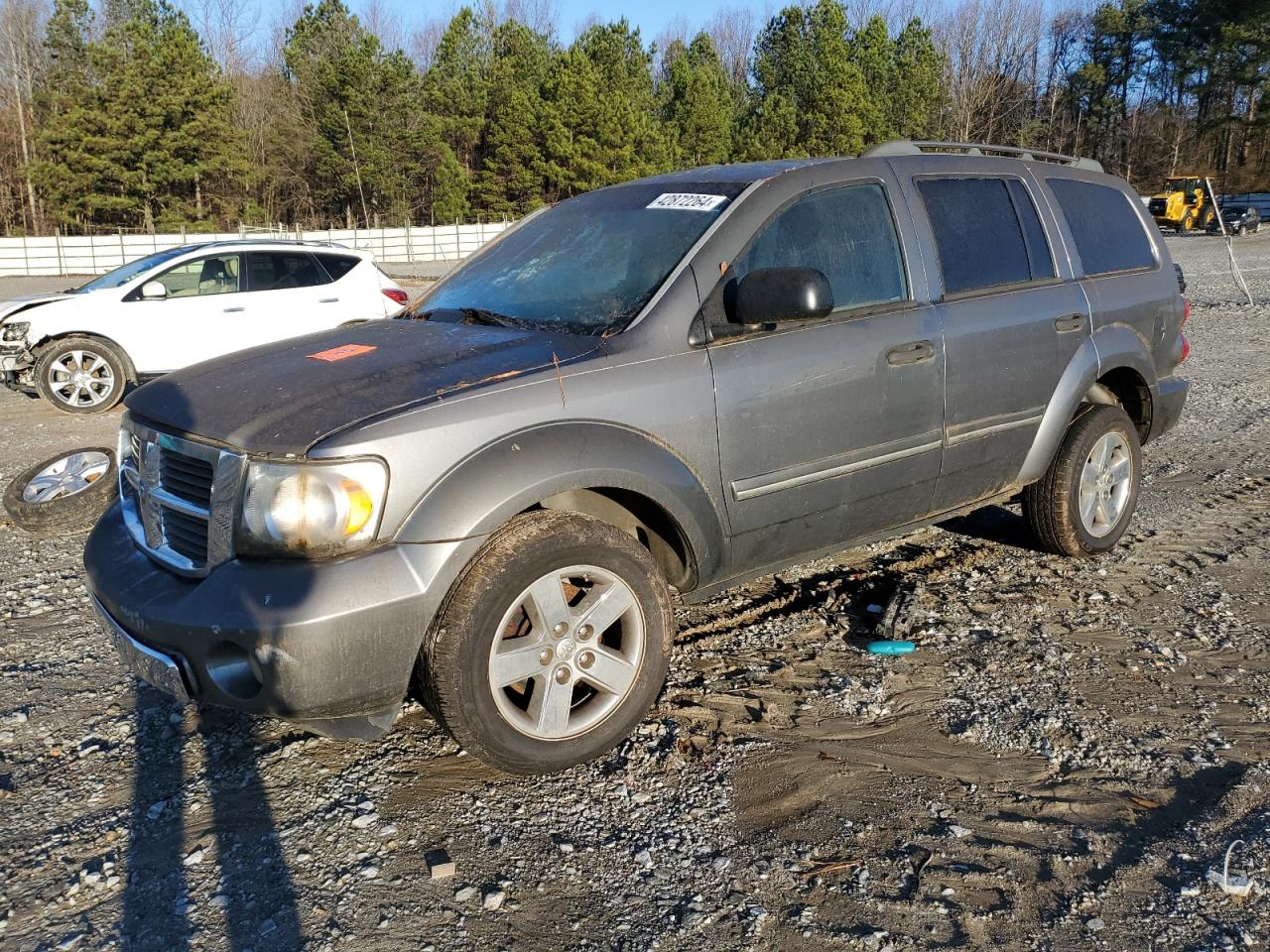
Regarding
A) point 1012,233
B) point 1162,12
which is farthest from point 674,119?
point 1012,233

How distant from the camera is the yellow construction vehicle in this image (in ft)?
130

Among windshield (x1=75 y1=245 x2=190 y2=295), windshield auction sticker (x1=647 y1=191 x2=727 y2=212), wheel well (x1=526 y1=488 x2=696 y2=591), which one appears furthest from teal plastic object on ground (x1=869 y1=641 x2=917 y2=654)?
windshield (x1=75 y1=245 x2=190 y2=295)

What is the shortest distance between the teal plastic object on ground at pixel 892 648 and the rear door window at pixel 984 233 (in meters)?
1.45

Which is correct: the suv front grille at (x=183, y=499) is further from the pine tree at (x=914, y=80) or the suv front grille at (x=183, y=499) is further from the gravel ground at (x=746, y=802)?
the pine tree at (x=914, y=80)

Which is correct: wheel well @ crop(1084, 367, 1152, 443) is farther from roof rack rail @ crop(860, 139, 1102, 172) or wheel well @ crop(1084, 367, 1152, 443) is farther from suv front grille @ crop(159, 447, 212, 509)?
suv front grille @ crop(159, 447, 212, 509)

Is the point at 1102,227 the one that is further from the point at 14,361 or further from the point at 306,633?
the point at 14,361

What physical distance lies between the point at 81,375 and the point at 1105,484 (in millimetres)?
9464

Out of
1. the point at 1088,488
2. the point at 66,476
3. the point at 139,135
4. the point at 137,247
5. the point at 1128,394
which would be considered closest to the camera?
the point at 1088,488

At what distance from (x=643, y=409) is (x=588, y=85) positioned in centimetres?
5464

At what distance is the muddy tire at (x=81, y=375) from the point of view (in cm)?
1026

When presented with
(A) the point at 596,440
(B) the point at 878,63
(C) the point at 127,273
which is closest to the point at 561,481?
(A) the point at 596,440

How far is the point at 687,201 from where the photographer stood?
396cm

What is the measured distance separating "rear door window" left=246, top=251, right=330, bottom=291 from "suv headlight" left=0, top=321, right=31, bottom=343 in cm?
217

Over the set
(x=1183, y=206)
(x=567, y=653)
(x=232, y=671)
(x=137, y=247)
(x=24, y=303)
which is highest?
(x=137, y=247)
